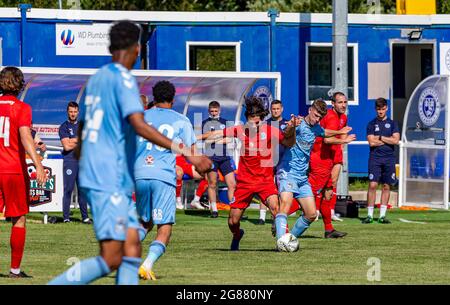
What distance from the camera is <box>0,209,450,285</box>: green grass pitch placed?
513 inches

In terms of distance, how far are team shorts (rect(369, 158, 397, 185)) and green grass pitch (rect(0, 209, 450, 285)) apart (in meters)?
0.78

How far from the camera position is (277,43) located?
27.6 meters

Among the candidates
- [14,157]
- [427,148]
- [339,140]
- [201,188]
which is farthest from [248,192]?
[427,148]

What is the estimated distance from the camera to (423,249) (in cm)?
1689

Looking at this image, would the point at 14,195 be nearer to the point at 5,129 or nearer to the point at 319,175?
the point at 5,129

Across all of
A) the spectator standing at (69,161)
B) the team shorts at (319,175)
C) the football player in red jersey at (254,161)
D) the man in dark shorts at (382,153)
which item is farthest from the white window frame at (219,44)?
the football player in red jersey at (254,161)

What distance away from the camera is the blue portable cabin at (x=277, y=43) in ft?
87.1

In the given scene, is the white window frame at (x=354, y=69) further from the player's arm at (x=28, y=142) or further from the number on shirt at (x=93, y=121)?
the number on shirt at (x=93, y=121)

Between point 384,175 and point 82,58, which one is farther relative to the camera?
point 82,58

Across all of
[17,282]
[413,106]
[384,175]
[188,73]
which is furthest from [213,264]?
[413,106]

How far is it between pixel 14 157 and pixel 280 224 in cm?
459

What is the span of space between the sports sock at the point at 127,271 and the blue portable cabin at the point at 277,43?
17.7 metres
